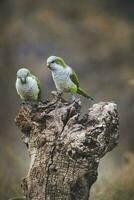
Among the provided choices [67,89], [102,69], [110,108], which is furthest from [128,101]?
[110,108]

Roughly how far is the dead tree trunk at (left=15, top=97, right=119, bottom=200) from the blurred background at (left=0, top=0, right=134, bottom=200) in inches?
61.1

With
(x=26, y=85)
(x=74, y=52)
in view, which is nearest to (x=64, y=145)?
(x=26, y=85)

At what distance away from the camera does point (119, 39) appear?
11.6 feet

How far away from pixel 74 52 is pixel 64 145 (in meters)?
1.82

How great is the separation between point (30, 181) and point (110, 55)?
1.77 meters

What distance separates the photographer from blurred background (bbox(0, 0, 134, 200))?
11.4ft

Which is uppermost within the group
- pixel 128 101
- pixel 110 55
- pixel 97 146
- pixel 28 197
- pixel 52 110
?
pixel 110 55

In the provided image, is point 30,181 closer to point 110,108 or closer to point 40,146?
point 40,146

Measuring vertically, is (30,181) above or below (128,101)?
below

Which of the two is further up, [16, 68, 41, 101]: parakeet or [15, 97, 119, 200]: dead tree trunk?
[16, 68, 41, 101]: parakeet

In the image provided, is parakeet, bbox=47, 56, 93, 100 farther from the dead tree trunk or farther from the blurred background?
the blurred background

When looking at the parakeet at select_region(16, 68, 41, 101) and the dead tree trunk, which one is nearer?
the dead tree trunk

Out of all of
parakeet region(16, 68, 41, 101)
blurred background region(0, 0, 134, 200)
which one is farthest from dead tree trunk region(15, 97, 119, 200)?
blurred background region(0, 0, 134, 200)

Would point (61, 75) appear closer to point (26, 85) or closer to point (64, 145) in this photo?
point (26, 85)
